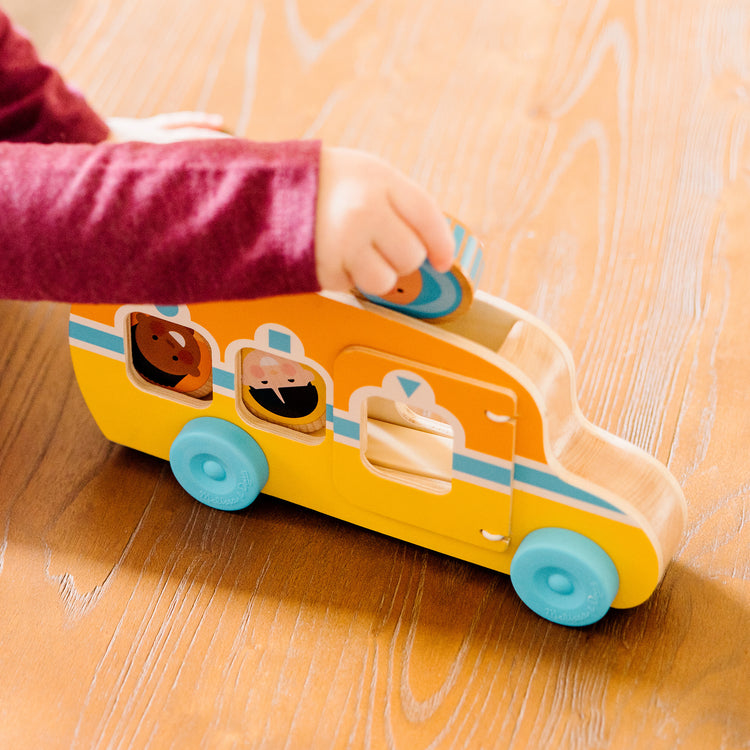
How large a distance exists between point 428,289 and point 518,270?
1.24 ft

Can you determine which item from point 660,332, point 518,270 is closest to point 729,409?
point 660,332

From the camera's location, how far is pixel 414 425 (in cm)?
74

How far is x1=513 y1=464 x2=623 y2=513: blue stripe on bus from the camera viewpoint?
2.15 feet

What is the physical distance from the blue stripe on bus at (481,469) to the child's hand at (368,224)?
6.4 inches

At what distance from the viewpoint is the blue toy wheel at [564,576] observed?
67 cm

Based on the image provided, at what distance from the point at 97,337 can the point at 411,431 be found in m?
0.25

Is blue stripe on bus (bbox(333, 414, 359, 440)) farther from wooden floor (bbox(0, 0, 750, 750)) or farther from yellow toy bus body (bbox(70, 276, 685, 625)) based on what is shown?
wooden floor (bbox(0, 0, 750, 750))

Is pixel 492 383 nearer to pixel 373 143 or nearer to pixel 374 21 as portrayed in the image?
pixel 373 143

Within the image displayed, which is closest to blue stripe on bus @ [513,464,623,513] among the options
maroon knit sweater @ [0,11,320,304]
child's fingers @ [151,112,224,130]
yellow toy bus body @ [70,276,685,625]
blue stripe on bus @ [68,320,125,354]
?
yellow toy bus body @ [70,276,685,625]

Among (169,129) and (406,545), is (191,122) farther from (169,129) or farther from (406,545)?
(406,545)

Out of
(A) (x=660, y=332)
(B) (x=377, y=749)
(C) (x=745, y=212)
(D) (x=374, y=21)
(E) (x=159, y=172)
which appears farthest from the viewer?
(D) (x=374, y=21)

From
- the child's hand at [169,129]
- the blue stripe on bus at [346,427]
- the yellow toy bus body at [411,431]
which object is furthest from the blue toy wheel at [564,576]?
the child's hand at [169,129]

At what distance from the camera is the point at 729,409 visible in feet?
2.80

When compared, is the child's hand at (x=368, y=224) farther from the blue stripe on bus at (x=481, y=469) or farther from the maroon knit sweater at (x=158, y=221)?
the blue stripe on bus at (x=481, y=469)
